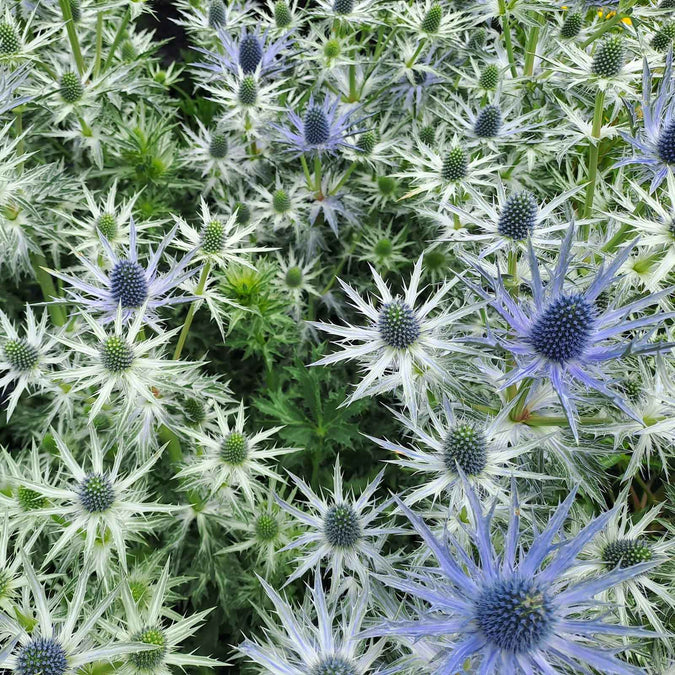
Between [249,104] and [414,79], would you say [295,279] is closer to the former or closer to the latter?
[249,104]

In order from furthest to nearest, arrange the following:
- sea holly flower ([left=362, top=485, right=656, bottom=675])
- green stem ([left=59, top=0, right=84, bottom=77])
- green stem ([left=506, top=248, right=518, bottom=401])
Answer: green stem ([left=59, top=0, right=84, bottom=77]) < green stem ([left=506, top=248, right=518, bottom=401]) < sea holly flower ([left=362, top=485, right=656, bottom=675])

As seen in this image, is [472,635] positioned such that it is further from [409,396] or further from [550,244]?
[550,244]

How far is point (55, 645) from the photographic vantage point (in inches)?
47.7

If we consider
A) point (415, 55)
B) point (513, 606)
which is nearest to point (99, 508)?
point (513, 606)

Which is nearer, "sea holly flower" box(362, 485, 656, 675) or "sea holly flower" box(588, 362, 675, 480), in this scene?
"sea holly flower" box(362, 485, 656, 675)

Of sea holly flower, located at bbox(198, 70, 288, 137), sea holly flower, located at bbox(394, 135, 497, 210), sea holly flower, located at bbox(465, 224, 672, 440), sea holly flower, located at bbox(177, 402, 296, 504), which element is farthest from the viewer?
sea holly flower, located at bbox(198, 70, 288, 137)

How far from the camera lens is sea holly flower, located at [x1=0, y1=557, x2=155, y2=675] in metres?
1.18

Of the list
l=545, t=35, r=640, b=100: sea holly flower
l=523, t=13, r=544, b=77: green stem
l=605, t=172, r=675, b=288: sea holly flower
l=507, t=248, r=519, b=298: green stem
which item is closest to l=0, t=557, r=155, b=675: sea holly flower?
l=507, t=248, r=519, b=298: green stem

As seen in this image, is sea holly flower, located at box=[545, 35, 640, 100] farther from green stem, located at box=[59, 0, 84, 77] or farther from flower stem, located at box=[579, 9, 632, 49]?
green stem, located at box=[59, 0, 84, 77]

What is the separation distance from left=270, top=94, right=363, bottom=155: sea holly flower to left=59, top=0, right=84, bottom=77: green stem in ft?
2.82

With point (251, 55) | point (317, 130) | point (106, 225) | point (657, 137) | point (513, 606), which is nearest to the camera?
point (513, 606)

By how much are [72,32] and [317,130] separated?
3.45ft

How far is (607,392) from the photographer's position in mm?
1065

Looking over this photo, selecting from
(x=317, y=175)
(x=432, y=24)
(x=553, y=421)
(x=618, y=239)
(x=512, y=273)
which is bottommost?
(x=553, y=421)
